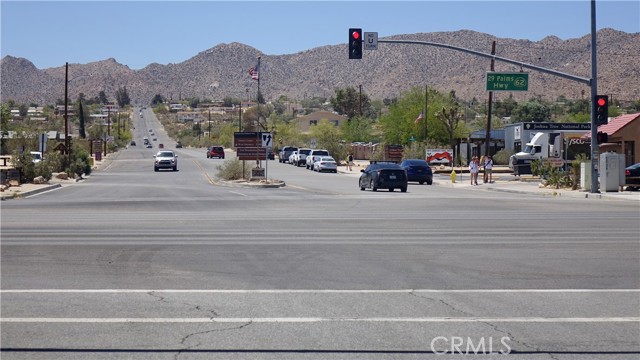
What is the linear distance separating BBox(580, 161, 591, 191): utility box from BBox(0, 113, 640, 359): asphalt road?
682 inches

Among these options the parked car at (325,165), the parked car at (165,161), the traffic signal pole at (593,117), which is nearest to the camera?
the traffic signal pole at (593,117)

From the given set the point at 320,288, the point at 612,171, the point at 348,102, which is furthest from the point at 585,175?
the point at 348,102

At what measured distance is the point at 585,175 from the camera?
136 ft

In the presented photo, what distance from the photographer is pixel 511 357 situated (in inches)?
339

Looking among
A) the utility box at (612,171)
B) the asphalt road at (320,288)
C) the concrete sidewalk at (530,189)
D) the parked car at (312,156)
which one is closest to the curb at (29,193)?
the asphalt road at (320,288)

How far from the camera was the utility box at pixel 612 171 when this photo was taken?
131 feet

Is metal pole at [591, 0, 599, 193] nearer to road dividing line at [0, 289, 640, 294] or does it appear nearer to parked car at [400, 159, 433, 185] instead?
parked car at [400, 159, 433, 185]

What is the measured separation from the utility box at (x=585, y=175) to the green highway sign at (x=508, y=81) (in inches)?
183

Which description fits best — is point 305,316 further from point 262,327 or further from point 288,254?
point 288,254

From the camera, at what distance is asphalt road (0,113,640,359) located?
361 inches

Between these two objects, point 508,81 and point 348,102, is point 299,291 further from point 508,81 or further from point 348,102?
point 348,102

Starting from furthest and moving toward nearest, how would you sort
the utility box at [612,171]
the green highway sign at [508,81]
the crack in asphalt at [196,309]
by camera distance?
1. the green highway sign at [508,81]
2. the utility box at [612,171]
3. the crack in asphalt at [196,309]

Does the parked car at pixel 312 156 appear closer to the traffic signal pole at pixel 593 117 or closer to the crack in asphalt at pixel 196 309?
the traffic signal pole at pixel 593 117

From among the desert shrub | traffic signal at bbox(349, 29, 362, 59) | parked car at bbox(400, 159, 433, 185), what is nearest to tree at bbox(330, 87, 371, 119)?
the desert shrub
